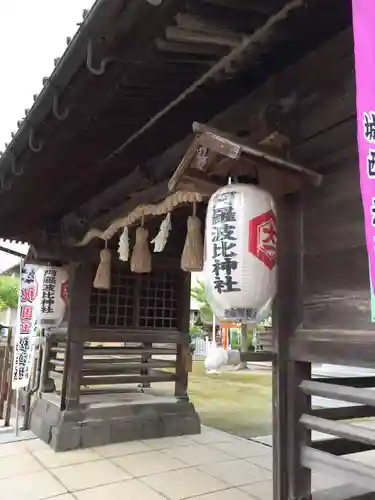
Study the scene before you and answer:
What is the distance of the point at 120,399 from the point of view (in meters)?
7.38

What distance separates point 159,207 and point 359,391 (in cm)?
291

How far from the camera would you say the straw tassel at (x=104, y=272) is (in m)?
6.35

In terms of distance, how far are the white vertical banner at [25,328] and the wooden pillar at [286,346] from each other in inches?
219

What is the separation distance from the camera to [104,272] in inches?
251

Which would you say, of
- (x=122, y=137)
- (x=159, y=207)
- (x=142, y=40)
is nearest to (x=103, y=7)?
(x=142, y=40)

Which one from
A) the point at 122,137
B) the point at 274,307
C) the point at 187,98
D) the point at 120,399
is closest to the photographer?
the point at 274,307

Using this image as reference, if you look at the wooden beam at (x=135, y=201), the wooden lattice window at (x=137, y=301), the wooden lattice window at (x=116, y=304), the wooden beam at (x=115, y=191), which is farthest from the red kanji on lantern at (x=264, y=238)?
the wooden lattice window at (x=116, y=304)

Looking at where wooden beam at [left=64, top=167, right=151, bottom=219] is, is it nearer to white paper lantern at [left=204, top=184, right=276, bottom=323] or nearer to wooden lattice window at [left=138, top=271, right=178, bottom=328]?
wooden lattice window at [left=138, top=271, right=178, bottom=328]

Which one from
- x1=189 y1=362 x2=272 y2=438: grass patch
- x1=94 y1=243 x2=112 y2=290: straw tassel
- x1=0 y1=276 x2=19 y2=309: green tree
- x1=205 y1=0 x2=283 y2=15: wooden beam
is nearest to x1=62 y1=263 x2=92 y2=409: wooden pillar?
x1=94 y1=243 x2=112 y2=290: straw tassel

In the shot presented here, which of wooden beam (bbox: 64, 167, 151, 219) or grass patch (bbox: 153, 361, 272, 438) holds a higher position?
wooden beam (bbox: 64, 167, 151, 219)

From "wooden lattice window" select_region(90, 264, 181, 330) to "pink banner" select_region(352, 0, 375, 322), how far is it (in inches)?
221

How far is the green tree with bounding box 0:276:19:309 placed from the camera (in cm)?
2869

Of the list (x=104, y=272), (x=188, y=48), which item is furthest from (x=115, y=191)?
(x=188, y=48)

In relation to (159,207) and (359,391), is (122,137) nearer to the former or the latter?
(159,207)
